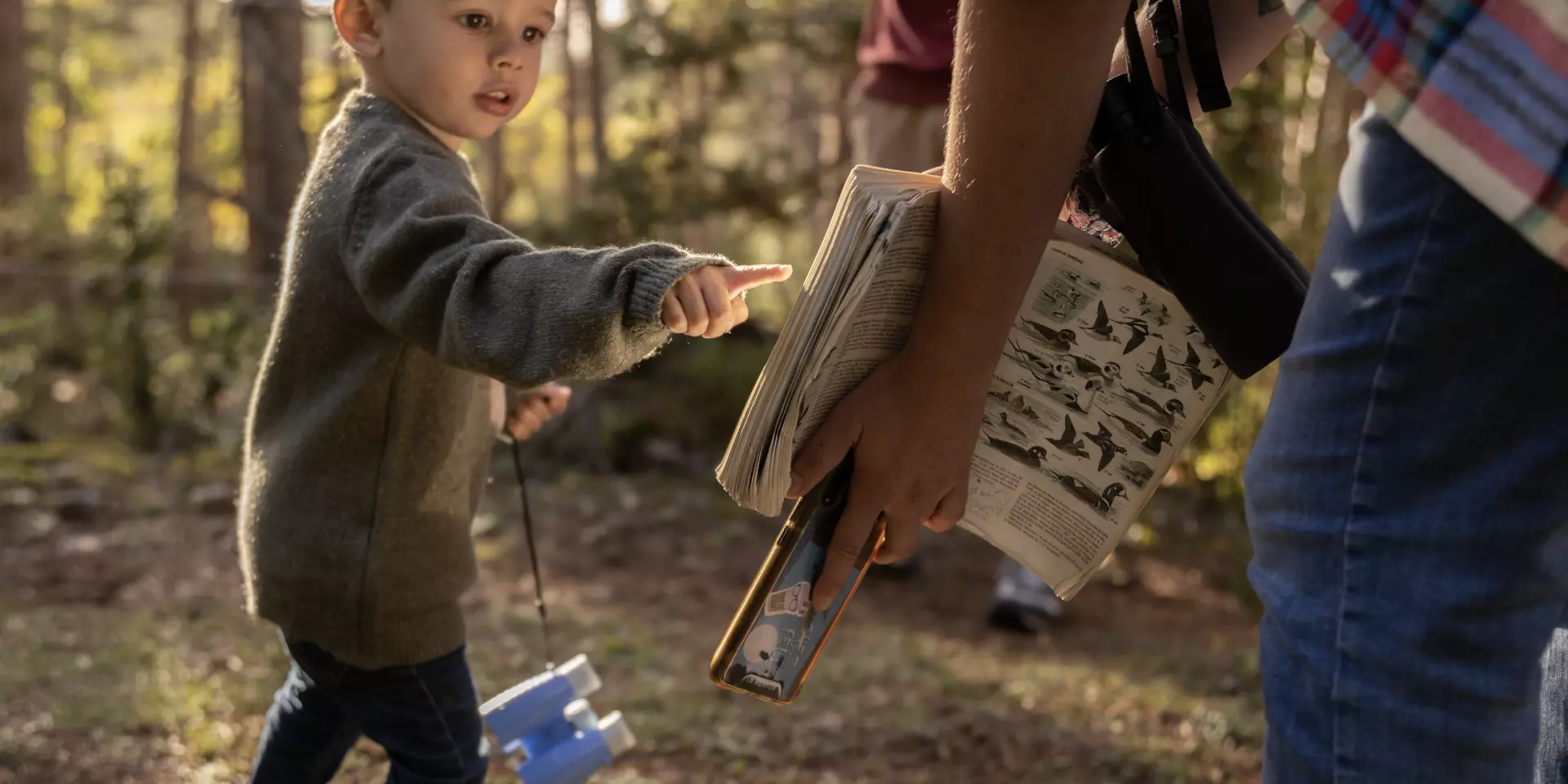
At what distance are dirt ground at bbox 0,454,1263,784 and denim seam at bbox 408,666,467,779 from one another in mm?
758

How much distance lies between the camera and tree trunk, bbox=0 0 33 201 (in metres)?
8.62

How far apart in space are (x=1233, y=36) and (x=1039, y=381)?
486 mm

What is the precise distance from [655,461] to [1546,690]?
4387 mm

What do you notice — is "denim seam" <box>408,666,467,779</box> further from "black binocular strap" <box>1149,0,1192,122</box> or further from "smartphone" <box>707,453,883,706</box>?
"black binocular strap" <box>1149,0,1192,122</box>

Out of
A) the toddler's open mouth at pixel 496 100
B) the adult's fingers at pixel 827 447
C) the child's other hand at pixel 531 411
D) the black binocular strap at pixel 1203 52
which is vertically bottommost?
the child's other hand at pixel 531 411

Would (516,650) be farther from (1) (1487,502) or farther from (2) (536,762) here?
(1) (1487,502)

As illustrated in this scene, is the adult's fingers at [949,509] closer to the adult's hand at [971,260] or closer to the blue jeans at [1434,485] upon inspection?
the adult's hand at [971,260]

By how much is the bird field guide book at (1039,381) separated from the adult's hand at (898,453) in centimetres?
3

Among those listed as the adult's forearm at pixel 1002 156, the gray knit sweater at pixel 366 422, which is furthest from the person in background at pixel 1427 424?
the gray knit sweater at pixel 366 422

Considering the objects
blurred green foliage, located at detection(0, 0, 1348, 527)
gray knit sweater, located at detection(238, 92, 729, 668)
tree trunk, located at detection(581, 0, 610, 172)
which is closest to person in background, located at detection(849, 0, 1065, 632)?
blurred green foliage, located at detection(0, 0, 1348, 527)

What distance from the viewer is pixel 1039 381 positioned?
57.2 inches

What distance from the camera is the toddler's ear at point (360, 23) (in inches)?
69.6

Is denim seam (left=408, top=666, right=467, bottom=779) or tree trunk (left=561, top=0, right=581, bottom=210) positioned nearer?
denim seam (left=408, top=666, right=467, bottom=779)

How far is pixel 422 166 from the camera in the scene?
164 centimetres
